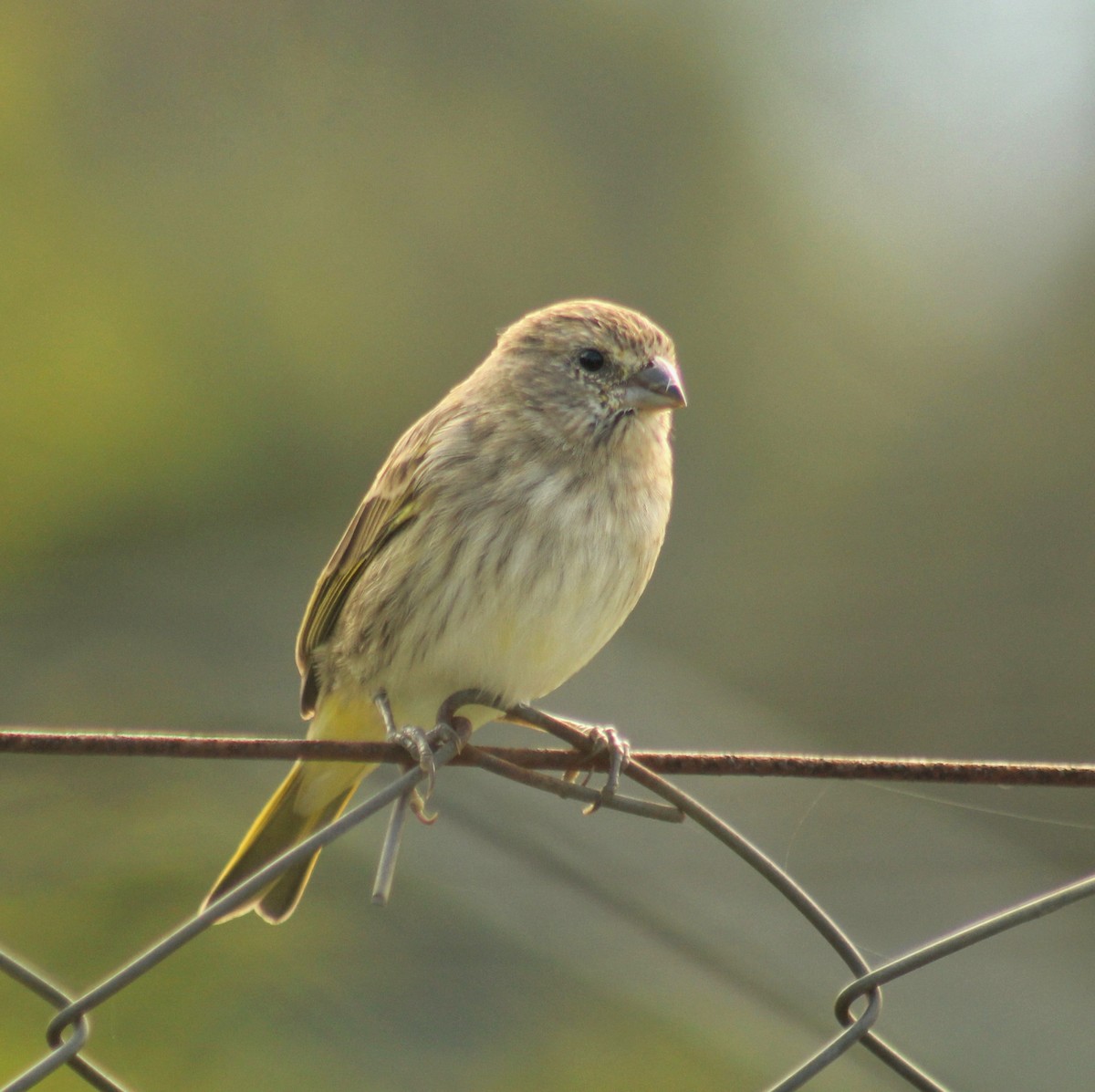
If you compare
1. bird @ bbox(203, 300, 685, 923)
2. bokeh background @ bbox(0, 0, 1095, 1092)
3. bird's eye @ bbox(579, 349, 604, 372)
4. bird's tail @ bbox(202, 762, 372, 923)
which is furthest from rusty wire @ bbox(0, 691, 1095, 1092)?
bokeh background @ bbox(0, 0, 1095, 1092)

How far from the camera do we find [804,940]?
7.62 m

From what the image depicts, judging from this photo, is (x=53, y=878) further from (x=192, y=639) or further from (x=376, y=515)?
(x=376, y=515)

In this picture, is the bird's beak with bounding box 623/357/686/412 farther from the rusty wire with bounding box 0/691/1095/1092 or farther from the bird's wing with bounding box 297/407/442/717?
the rusty wire with bounding box 0/691/1095/1092

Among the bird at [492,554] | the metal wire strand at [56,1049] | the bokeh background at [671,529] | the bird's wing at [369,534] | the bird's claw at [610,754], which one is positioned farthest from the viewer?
the bokeh background at [671,529]

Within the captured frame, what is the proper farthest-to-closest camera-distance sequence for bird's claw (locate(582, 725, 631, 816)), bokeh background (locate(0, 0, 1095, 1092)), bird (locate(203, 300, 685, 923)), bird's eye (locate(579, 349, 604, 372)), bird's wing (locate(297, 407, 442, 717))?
bokeh background (locate(0, 0, 1095, 1092)) → bird's eye (locate(579, 349, 604, 372)) → bird's wing (locate(297, 407, 442, 717)) → bird (locate(203, 300, 685, 923)) → bird's claw (locate(582, 725, 631, 816))

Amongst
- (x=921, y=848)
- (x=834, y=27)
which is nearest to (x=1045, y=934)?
(x=921, y=848)

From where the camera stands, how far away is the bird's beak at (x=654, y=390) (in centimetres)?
362

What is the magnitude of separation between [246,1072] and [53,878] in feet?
4.24

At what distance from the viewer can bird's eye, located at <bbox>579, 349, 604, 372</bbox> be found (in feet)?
12.3

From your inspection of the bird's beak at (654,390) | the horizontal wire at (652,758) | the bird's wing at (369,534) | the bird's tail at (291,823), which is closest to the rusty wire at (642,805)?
the horizontal wire at (652,758)

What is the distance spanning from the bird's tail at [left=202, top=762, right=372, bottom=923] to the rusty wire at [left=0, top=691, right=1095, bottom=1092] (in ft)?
4.08

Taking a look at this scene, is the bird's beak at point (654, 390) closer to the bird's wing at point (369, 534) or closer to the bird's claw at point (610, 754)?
the bird's wing at point (369, 534)

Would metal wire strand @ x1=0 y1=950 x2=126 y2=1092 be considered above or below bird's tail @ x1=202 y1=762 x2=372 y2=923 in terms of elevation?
above

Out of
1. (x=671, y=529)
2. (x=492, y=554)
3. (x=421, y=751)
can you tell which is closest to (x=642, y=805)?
(x=421, y=751)
